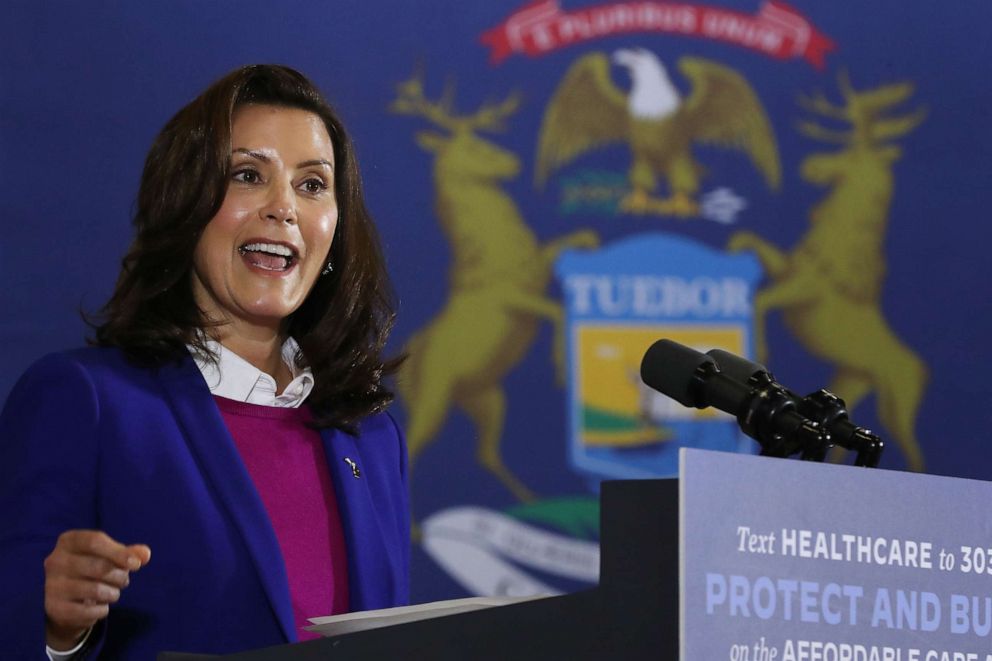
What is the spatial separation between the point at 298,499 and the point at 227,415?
14cm

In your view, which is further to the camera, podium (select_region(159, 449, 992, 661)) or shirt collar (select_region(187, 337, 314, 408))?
shirt collar (select_region(187, 337, 314, 408))

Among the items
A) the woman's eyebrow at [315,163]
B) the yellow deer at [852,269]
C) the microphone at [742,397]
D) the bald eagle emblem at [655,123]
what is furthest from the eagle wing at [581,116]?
the microphone at [742,397]

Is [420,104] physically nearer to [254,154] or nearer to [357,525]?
[254,154]

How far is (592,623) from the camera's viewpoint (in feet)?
3.11

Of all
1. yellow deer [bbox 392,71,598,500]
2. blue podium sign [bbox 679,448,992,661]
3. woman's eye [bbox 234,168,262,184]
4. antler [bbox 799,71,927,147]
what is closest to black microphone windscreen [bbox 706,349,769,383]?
blue podium sign [bbox 679,448,992,661]

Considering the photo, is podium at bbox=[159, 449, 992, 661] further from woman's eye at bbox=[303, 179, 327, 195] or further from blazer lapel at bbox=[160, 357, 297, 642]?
woman's eye at bbox=[303, 179, 327, 195]

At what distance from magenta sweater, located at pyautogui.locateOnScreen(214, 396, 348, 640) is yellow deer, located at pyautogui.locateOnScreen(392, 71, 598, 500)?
1008mm

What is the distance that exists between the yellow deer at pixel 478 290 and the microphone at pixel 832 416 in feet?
5.28

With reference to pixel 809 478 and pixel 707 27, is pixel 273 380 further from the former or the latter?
pixel 707 27

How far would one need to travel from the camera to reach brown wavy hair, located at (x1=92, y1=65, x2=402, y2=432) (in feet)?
5.52

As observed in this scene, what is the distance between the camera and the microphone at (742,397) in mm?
1082

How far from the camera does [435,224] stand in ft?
9.12

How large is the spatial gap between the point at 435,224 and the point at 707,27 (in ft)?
2.60

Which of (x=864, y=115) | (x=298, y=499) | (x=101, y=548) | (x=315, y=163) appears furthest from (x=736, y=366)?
(x=864, y=115)
